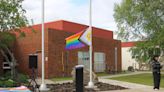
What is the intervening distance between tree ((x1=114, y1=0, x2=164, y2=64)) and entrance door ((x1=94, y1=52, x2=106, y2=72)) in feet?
13.9

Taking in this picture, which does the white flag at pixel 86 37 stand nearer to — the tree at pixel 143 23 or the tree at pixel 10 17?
the tree at pixel 10 17

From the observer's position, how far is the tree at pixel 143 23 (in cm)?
3403

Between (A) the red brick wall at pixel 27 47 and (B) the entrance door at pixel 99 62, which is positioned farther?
(B) the entrance door at pixel 99 62

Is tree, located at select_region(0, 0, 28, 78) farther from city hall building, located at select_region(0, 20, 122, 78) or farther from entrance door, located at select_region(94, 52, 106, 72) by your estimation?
entrance door, located at select_region(94, 52, 106, 72)

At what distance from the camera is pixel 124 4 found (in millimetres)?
36969

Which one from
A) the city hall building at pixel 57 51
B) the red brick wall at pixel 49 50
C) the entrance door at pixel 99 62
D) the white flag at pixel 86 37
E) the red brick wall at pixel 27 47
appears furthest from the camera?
the entrance door at pixel 99 62

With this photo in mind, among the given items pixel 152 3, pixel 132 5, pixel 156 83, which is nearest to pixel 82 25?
pixel 132 5

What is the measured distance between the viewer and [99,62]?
42.4 m

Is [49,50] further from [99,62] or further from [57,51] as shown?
[99,62]

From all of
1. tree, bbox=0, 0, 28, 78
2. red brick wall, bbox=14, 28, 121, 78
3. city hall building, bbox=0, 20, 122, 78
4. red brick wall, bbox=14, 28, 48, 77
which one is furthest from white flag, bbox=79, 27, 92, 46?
red brick wall, bbox=14, 28, 48, 77

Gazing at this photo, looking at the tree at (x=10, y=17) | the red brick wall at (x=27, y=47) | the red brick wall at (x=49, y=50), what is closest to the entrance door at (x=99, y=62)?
the red brick wall at (x=49, y=50)

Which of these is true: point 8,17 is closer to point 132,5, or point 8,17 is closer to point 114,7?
point 132,5

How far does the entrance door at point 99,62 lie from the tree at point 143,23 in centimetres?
424

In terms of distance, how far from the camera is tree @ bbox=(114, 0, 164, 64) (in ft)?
112
